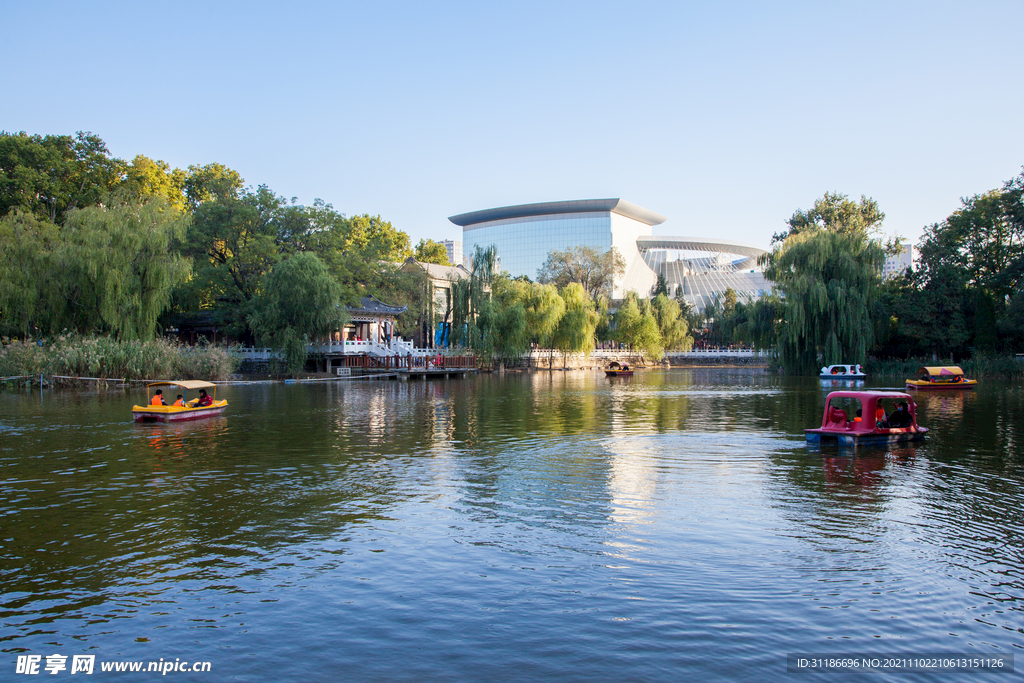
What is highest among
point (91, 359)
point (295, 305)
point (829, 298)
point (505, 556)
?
point (829, 298)

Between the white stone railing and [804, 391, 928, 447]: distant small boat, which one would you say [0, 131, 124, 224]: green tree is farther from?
[804, 391, 928, 447]: distant small boat

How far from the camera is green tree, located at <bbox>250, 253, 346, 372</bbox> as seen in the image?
44125 millimetres

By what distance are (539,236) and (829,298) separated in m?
A: 92.3

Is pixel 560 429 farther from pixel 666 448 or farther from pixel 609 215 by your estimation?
pixel 609 215

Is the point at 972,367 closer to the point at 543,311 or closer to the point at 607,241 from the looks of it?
the point at 543,311

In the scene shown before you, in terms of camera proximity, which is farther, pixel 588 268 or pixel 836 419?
pixel 588 268

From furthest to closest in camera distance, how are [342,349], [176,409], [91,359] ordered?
[342,349] < [91,359] < [176,409]

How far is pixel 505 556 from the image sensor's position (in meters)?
8.53

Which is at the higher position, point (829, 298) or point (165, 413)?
point (829, 298)

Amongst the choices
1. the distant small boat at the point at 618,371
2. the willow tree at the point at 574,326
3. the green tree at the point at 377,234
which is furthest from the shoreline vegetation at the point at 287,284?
the green tree at the point at 377,234

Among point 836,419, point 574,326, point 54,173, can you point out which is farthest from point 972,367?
point 54,173

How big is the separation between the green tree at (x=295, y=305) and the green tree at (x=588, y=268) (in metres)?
44.8

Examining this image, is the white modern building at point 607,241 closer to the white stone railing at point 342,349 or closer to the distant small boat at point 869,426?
the white stone railing at point 342,349

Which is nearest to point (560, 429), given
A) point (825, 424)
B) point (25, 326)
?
point (825, 424)
